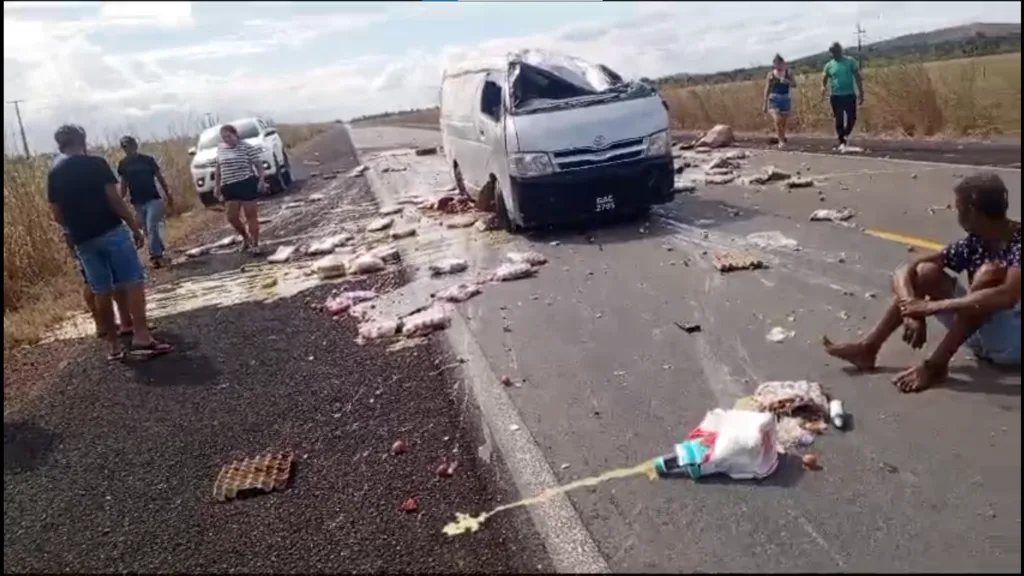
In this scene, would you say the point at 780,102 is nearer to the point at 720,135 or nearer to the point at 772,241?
the point at 720,135

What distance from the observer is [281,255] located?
1218 centimetres

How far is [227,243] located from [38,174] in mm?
3623

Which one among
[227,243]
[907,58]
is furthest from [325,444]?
[227,243]

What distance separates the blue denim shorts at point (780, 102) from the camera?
337cm

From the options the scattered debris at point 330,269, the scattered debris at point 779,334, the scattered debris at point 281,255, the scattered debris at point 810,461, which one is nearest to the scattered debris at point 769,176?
the scattered debris at point 330,269

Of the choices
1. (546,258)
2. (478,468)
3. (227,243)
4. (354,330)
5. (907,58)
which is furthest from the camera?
(227,243)

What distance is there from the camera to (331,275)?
1038 cm

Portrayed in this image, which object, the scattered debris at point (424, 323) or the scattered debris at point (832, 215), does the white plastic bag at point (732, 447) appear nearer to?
the scattered debris at point (424, 323)

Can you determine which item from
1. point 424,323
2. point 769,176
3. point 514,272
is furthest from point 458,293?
point 769,176

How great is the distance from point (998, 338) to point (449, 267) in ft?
24.9

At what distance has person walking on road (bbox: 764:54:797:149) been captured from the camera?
279 cm

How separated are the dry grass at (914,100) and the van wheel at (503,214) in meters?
5.70

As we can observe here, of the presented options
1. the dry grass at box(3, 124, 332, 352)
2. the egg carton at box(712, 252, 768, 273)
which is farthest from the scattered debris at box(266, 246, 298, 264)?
the egg carton at box(712, 252, 768, 273)

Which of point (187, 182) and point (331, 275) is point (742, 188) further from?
point (187, 182)
